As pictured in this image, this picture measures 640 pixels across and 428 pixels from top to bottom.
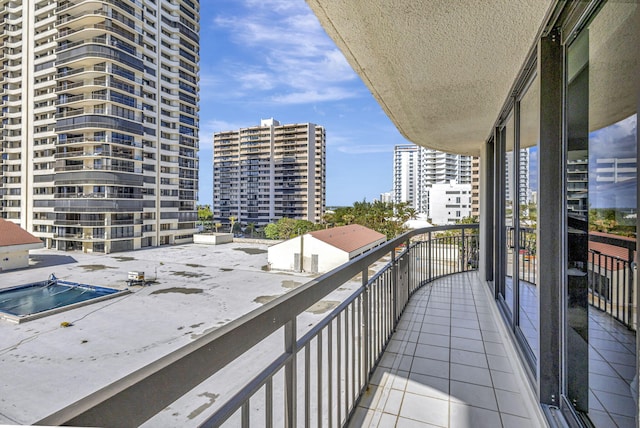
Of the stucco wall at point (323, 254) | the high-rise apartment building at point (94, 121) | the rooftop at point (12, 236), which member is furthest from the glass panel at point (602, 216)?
the high-rise apartment building at point (94, 121)

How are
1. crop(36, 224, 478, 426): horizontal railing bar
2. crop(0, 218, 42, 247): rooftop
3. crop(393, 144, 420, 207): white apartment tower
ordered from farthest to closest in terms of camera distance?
crop(393, 144, 420, 207): white apartment tower
crop(0, 218, 42, 247): rooftop
crop(36, 224, 478, 426): horizontal railing bar

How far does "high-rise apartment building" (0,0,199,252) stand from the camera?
2177 cm

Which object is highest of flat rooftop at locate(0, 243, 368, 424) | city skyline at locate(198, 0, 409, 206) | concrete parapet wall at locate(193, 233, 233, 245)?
city skyline at locate(198, 0, 409, 206)

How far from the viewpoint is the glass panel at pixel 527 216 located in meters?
1.85

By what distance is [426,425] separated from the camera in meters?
1.55

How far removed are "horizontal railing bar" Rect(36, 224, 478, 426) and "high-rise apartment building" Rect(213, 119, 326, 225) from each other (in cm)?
4459

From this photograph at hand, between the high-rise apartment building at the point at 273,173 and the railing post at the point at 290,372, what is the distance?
4439cm

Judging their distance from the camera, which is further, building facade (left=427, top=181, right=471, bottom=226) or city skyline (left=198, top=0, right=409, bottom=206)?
building facade (left=427, top=181, right=471, bottom=226)

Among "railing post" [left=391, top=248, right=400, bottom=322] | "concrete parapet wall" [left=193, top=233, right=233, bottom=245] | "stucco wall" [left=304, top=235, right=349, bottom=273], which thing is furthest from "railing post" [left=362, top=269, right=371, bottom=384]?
"concrete parapet wall" [left=193, top=233, right=233, bottom=245]

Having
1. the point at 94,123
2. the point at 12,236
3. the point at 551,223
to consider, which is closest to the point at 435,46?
the point at 551,223

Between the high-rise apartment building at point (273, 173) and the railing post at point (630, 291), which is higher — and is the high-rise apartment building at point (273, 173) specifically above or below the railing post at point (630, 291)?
above

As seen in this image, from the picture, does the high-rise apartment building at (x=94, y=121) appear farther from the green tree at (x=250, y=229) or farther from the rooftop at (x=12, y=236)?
the green tree at (x=250, y=229)

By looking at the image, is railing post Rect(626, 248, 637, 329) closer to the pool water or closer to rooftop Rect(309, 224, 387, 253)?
rooftop Rect(309, 224, 387, 253)

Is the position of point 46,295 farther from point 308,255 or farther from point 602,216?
point 602,216
